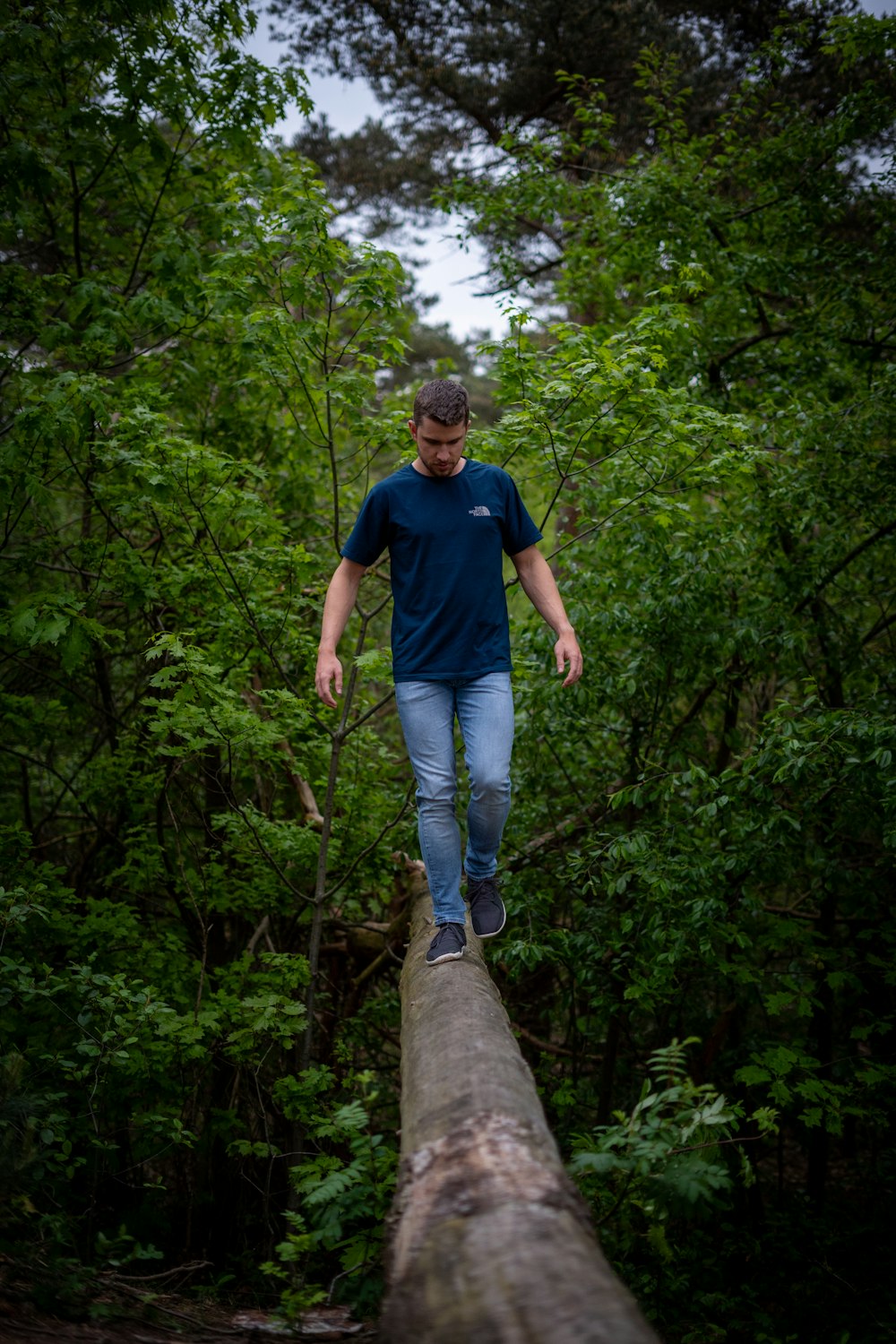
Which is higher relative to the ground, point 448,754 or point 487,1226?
point 448,754

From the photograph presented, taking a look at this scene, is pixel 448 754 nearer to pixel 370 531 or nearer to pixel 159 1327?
pixel 370 531

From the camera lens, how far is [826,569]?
19.5ft

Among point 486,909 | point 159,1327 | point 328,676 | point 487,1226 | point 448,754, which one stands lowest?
point 159,1327

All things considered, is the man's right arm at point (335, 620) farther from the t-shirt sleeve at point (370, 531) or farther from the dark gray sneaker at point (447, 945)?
the dark gray sneaker at point (447, 945)

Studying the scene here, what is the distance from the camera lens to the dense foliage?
480cm

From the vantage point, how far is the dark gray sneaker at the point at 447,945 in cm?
357

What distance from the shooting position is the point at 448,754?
358cm

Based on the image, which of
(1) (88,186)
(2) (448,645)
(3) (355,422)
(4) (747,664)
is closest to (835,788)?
(4) (747,664)

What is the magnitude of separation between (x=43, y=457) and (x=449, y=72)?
7716 mm

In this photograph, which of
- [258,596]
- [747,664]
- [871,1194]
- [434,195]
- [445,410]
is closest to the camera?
[445,410]

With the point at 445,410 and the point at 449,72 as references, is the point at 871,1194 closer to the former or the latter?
the point at 445,410

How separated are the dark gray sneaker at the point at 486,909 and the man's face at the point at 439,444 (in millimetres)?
1703

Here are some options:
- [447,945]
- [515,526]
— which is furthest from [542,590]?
[447,945]

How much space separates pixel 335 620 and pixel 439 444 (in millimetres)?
835
